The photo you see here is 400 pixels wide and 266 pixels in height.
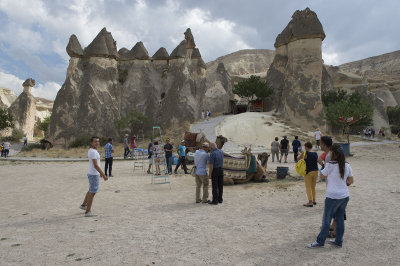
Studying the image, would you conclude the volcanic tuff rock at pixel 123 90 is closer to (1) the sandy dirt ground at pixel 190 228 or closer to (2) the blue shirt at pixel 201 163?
(1) the sandy dirt ground at pixel 190 228

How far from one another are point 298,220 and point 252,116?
26.7 metres

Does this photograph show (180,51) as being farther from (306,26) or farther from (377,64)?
(377,64)

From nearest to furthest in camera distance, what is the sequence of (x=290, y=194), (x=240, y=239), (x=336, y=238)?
(x=336, y=238)
(x=240, y=239)
(x=290, y=194)

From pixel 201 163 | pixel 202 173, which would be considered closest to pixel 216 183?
pixel 202 173

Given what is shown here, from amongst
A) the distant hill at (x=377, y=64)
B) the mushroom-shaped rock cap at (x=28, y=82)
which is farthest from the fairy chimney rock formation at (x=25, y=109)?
the distant hill at (x=377, y=64)

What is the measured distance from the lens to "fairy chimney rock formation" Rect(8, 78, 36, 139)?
1855 inches

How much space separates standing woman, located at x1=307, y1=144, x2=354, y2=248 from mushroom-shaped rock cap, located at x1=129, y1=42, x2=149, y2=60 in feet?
124

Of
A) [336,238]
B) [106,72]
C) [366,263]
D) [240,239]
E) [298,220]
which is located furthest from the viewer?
[106,72]

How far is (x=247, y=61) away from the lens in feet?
348

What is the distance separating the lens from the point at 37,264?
12.1ft

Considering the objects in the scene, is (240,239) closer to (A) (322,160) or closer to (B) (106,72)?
(A) (322,160)

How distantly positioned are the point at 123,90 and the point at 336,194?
119 feet

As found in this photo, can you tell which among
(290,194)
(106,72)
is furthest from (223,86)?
(290,194)

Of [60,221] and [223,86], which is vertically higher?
[223,86]
